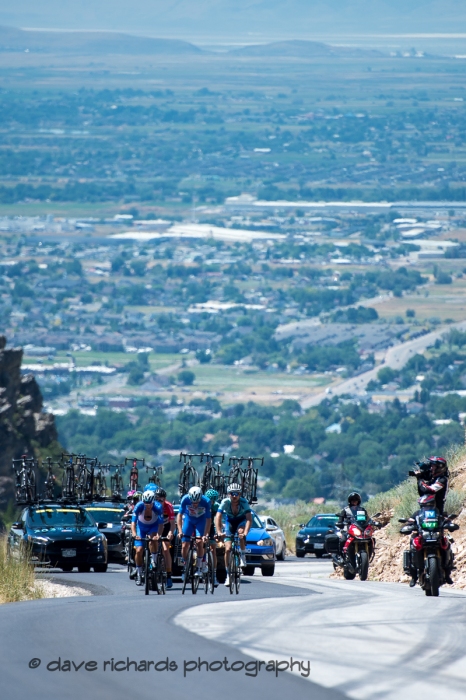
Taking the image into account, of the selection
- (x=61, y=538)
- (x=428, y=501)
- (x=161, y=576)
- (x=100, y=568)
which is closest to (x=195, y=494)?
(x=161, y=576)

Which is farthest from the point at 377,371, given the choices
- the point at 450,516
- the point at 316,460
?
the point at 450,516

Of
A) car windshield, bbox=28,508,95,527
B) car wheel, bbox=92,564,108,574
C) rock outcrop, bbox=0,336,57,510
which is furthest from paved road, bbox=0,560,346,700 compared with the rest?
rock outcrop, bbox=0,336,57,510

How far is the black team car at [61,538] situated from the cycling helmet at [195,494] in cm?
771

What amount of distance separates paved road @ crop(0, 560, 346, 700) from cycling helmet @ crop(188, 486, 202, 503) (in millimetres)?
1715

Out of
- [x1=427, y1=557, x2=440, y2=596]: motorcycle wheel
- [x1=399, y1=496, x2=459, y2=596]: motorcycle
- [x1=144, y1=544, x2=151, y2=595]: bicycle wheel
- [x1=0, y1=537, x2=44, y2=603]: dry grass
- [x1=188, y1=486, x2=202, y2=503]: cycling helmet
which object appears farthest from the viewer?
[x1=0, y1=537, x2=44, y2=603]: dry grass

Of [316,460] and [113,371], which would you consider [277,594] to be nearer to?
[316,460]

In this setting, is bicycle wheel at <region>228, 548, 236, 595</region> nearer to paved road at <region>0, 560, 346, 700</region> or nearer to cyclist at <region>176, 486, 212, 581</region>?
cyclist at <region>176, 486, 212, 581</region>

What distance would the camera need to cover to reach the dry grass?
18.3 meters

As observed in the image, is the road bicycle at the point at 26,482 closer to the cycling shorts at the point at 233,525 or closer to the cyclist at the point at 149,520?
the cyclist at the point at 149,520

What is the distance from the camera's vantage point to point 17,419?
Result: 2181 inches

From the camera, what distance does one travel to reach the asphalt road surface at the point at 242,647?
9438 mm

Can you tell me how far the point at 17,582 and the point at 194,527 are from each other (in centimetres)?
270

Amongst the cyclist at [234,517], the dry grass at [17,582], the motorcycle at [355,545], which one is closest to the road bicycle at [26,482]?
the motorcycle at [355,545]

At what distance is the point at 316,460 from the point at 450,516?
11830 centimetres
